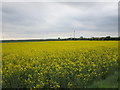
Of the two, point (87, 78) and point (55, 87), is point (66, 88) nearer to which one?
point (55, 87)

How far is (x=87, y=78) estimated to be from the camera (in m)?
6.43

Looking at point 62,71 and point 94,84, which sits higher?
point 62,71

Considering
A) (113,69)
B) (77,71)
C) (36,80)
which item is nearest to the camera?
(36,80)

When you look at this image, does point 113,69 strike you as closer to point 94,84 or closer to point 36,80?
point 94,84

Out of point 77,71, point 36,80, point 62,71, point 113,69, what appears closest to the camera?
point 36,80

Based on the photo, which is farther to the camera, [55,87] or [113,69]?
[113,69]

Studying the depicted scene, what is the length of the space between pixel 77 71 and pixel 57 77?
1.39 meters

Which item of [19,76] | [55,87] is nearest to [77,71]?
[55,87]

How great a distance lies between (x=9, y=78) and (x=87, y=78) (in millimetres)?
3538

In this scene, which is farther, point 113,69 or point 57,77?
point 113,69

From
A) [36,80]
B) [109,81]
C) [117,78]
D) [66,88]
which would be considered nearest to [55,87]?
[66,88]

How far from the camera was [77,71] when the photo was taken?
7.14 meters

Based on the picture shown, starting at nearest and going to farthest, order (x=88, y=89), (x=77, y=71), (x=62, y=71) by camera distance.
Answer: (x=88, y=89), (x=62, y=71), (x=77, y=71)

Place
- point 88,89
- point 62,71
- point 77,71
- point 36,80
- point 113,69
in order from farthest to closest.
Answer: point 113,69 → point 77,71 → point 62,71 → point 36,80 → point 88,89
